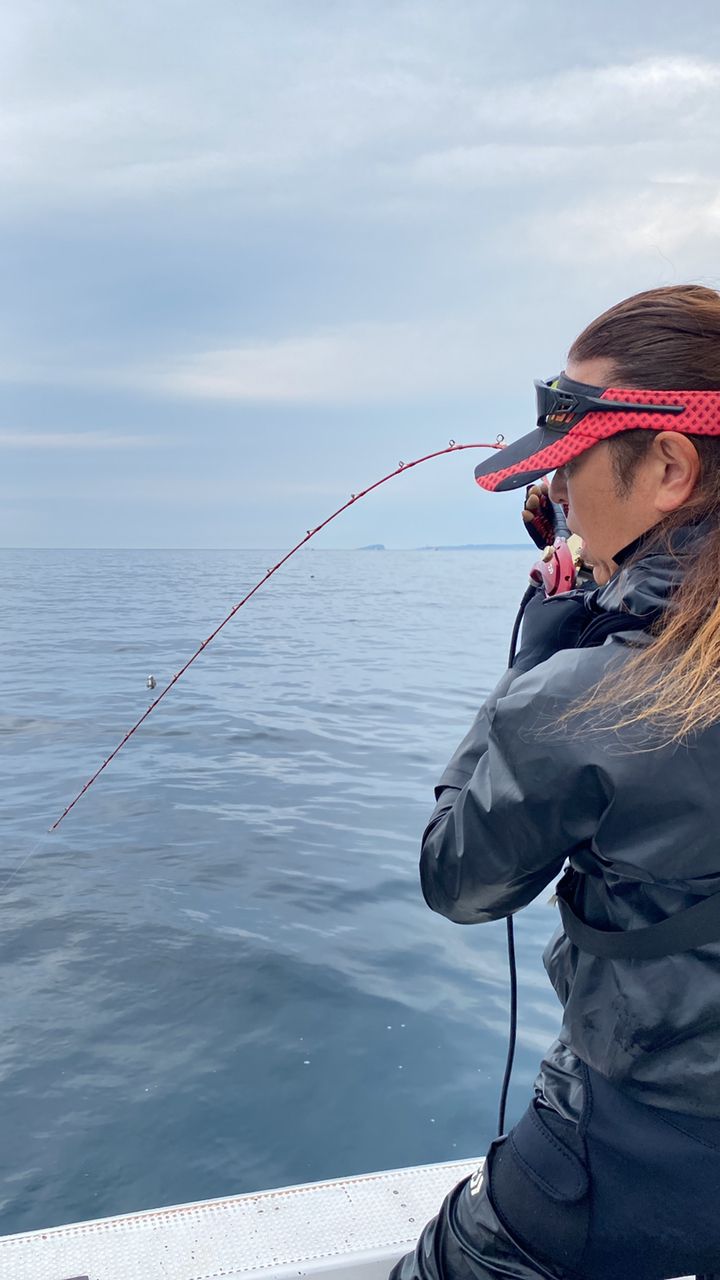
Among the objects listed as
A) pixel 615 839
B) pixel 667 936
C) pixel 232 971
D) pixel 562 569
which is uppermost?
pixel 562 569

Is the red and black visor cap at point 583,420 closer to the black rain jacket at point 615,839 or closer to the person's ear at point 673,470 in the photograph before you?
the person's ear at point 673,470

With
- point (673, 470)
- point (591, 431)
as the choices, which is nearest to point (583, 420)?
point (591, 431)

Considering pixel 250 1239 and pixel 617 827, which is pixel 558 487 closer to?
pixel 617 827

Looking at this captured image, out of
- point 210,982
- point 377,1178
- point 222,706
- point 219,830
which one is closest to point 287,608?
point 222,706

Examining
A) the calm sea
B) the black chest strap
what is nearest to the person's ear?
the black chest strap

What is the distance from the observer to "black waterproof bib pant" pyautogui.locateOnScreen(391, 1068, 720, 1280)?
126 centimetres

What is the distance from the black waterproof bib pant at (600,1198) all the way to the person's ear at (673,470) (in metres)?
0.76

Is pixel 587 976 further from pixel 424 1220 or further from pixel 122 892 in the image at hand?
pixel 122 892

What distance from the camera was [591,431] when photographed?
139 centimetres

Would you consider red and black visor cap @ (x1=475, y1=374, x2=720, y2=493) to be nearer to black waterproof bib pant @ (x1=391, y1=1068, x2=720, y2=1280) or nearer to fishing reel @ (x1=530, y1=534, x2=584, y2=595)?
fishing reel @ (x1=530, y1=534, x2=584, y2=595)

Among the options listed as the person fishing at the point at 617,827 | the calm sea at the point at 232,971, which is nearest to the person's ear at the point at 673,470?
the person fishing at the point at 617,827

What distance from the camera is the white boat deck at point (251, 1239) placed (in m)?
2.04

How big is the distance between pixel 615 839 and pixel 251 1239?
4.93 ft

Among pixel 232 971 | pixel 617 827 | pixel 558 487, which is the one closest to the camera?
pixel 617 827
